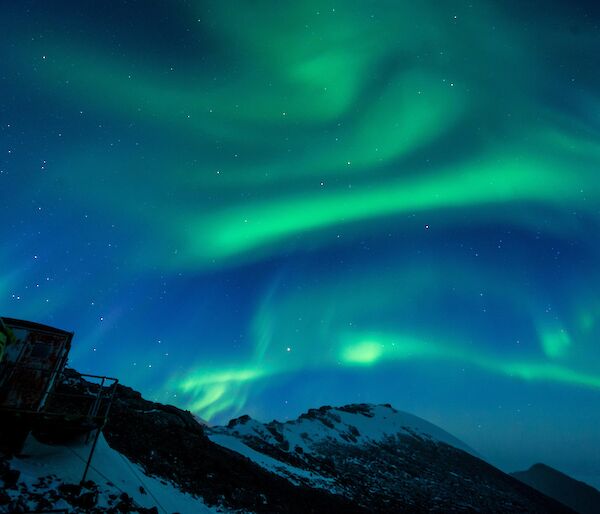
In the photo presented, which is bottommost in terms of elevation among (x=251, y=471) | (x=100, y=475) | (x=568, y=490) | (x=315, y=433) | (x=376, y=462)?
(x=100, y=475)

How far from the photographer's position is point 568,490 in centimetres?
17012

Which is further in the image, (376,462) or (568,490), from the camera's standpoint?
(568,490)

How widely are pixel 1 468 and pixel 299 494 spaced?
2171 cm

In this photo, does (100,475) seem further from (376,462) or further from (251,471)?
(376,462)

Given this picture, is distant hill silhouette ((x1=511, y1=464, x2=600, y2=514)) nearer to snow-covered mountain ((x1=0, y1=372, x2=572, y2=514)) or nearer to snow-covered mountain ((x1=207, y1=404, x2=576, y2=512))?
snow-covered mountain ((x1=207, y1=404, x2=576, y2=512))

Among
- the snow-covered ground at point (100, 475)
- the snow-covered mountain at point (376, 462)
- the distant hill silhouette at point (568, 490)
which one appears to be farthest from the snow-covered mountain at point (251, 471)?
the distant hill silhouette at point (568, 490)

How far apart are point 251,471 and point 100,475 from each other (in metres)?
16.0

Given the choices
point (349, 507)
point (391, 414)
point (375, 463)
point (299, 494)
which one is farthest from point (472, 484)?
point (299, 494)

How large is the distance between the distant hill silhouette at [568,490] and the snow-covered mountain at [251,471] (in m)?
121

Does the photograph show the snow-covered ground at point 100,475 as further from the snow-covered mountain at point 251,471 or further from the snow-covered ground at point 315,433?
the snow-covered ground at point 315,433

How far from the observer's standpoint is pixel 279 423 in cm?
5891

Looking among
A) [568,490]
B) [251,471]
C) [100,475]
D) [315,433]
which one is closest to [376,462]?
[315,433]

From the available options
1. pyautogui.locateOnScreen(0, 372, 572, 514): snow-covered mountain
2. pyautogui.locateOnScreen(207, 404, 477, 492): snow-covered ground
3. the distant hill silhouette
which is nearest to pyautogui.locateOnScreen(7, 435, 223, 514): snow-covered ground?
pyautogui.locateOnScreen(0, 372, 572, 514): snow-covered mountain

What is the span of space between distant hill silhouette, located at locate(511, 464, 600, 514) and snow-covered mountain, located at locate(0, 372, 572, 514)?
396 ft
